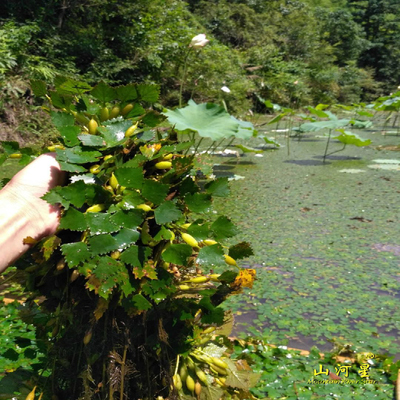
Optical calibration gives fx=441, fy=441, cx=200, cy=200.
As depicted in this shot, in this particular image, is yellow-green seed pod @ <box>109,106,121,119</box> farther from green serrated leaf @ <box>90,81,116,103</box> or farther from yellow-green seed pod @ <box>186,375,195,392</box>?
yellow-green seed pod @ <box>186,375,195,392</box>

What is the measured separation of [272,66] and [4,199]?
10.1 m

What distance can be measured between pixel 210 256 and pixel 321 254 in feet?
4.55

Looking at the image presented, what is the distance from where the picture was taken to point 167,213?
2.15 ft

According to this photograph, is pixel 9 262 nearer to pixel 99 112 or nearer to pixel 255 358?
pixel 99 112

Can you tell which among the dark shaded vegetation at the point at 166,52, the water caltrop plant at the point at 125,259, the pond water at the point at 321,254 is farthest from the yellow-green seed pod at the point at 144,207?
the dark shaded vegetation at the point at 166,52

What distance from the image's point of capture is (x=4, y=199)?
671 mm

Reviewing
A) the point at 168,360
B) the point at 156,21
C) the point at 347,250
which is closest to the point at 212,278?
the point at 168,360

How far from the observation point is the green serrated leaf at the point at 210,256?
683 millimetres

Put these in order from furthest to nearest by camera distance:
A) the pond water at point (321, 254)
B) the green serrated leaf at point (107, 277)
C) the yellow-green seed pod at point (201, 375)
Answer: the pond water at point (321, 254), the yellow-green seed pod at point (201, 375), the green serrated leaf at point (107, 277)

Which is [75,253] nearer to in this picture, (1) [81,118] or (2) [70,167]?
(2) [70,167]

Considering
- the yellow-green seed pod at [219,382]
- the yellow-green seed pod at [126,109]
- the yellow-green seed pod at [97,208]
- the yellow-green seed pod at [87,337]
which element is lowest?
the yellow-green seed pod at [219,382]

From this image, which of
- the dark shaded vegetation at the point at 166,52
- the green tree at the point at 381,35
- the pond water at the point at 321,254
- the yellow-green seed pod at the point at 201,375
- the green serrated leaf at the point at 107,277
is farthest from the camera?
the green tree at the point at 381,35

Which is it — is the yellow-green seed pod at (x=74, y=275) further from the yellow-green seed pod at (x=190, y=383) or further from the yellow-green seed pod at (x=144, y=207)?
the yellow-green seed pod at (x=190, y=383)

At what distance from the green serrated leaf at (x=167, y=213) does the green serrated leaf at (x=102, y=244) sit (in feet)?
0.24
